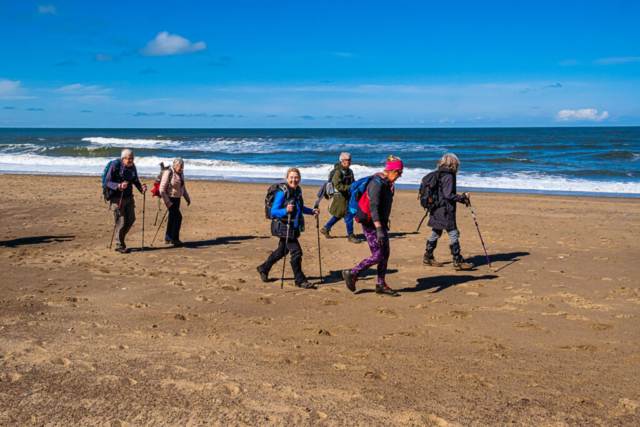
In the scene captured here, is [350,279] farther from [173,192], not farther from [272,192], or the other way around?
[173,192]

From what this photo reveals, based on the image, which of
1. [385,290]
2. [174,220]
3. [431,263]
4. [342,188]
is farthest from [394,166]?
[174,220]

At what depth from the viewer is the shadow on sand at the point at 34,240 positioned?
8.44 meters

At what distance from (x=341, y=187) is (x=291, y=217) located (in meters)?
3.01

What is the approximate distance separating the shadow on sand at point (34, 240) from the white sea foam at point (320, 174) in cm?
1408

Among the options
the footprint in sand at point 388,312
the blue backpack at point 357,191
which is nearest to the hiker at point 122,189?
the blue backpack at point 357,191

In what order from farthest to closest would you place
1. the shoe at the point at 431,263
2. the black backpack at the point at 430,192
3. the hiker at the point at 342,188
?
the hiker at the point at 342,188
the shoe at the point at 431,263
the black backpack at the point at 430,192

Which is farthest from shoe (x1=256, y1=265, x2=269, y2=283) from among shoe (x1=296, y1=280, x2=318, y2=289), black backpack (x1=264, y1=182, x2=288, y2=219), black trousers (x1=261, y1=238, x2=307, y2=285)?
black backpack (x1=264, y1=182, x2=288, y2=219)

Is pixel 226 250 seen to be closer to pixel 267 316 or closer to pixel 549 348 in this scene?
pixel 267 316

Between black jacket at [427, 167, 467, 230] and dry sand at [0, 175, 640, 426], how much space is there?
0.72 m

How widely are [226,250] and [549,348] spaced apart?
5453 millimetres

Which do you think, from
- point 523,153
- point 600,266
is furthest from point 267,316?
point 523,153

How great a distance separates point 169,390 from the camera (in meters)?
3.57

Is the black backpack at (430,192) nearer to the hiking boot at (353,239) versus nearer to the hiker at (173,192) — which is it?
the hiking boot at (353,239)

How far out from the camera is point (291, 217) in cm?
597
